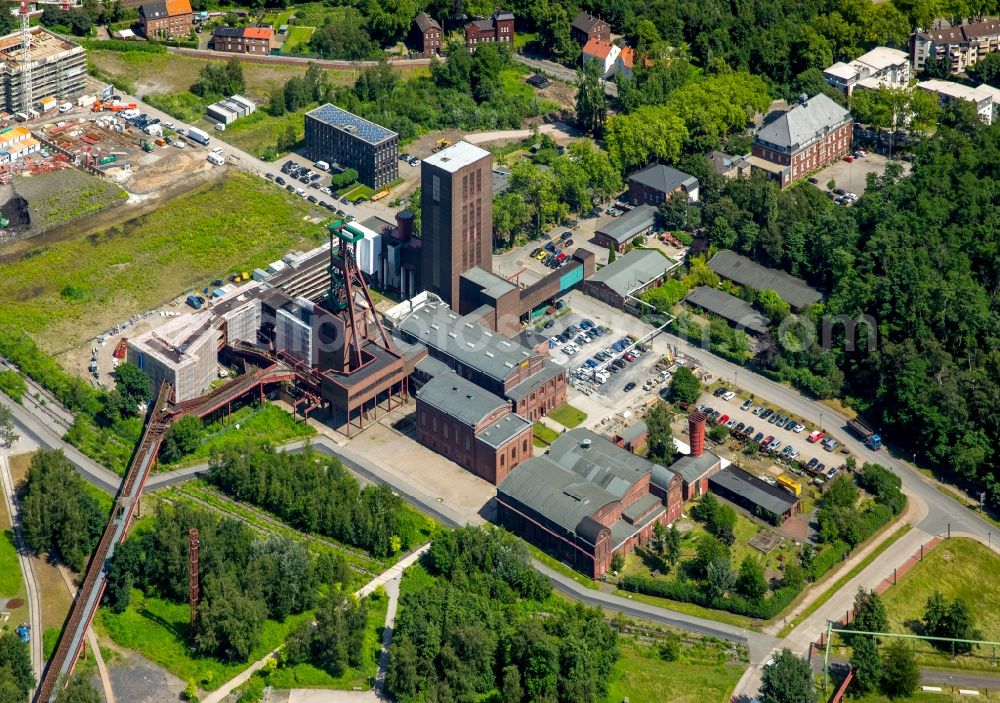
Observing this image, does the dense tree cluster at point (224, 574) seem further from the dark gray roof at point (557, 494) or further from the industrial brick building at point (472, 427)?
the industrial brick building at point (472, 427)

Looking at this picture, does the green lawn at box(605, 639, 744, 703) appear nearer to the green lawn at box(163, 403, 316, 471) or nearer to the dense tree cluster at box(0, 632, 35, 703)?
the green lawn at box(163, 403, 316, 471)

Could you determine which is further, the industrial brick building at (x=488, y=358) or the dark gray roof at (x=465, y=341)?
the dark gray roof at (x=465, y=341)

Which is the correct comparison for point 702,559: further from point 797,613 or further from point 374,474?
point 374,474

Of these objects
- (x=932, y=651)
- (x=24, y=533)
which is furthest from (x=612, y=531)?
(x=24, y=533)

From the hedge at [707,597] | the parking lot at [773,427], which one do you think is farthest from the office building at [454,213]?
the hedge at [707,597]

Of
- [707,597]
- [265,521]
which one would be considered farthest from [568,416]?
[265,521]

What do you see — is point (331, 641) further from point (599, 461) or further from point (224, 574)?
A: point (599, 461)

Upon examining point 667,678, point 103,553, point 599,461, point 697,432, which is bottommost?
point 667,678
